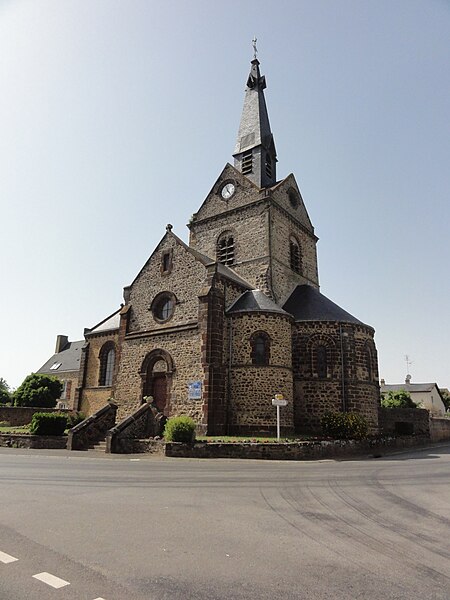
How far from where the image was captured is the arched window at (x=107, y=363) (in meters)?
27.8

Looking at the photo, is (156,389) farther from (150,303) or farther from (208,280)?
(208,280)

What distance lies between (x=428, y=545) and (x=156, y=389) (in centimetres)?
1869

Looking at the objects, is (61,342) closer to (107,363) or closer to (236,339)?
(107,363)

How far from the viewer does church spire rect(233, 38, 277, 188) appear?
1234 inches

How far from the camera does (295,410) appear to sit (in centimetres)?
2247

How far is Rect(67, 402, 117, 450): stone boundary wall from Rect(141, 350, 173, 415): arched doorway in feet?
6.94

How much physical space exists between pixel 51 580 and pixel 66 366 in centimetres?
4802

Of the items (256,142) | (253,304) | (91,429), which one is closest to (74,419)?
(91,429)

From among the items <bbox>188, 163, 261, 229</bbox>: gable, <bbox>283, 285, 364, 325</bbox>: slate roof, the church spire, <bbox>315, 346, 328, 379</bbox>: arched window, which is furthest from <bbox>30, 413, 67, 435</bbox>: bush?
the church spire

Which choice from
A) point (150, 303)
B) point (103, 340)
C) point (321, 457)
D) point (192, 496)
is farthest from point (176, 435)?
point (103, 340)

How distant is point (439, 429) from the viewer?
33.3 metres

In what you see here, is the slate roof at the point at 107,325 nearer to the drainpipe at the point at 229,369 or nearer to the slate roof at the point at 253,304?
the slate roof at the point at 253,304

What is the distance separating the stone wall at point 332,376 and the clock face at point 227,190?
1209cm

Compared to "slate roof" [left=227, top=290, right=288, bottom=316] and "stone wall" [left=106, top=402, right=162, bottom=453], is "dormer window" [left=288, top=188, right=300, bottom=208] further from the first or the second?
"stone wall" [left=106, top=402, right=162, bottom=453]
